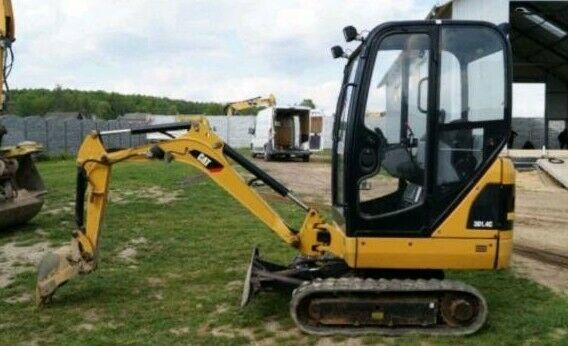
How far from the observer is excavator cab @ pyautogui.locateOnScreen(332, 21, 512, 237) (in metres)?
5.72

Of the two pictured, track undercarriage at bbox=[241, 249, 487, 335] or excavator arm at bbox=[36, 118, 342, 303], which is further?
excavator arm at bbox=[36, 118, 342, 303]

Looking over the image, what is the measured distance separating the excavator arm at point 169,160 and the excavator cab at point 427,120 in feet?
2.29

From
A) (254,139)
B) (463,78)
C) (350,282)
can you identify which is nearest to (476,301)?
(350,282)

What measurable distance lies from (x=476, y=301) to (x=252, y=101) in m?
31.2

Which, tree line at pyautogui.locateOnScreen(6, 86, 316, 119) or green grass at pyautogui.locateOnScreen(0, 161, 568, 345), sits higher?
tree line at pyautogui.locateOnScreen(6, 86, 316, 119)

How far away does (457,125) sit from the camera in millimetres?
5734

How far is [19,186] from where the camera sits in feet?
36.2

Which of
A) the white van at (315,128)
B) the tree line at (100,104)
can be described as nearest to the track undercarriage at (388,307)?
the white van at (315,128)

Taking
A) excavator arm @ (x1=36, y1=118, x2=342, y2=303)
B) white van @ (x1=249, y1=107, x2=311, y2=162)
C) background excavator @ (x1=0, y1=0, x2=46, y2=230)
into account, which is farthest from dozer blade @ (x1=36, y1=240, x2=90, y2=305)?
white van @ (x1=249, y1=107, x2=311, y2=162)

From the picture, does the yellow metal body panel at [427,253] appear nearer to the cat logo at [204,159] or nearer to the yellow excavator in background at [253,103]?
the cat logo at [204,159]

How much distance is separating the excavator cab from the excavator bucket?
6.34 metres

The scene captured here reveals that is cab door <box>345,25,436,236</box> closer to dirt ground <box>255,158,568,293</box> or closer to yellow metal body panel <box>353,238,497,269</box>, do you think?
yellow metal body panel <box>353,238,497,269</box>

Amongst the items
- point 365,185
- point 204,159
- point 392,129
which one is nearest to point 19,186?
point 204,159

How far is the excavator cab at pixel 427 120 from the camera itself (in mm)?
5723
